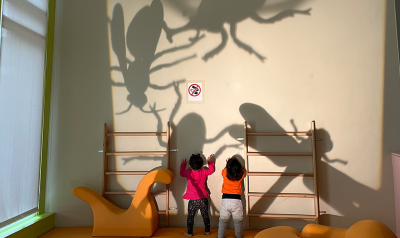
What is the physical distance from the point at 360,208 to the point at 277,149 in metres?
1.07

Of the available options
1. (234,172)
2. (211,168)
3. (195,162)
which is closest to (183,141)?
(195,162)

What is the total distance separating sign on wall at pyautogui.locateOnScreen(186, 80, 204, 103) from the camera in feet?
10.1

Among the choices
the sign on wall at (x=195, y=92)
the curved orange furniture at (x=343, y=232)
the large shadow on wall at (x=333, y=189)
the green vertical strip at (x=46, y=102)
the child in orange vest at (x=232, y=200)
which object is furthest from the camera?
the sign on wall at (x=195, y=92)

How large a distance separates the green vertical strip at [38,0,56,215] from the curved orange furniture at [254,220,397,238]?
2.50m

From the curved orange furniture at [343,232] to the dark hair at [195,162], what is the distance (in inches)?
47.0

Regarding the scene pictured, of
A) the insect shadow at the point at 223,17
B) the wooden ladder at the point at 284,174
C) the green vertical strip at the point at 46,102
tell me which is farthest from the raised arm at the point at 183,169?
the green vertical strip at the point at 46,102

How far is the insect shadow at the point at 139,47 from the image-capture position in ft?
10.3

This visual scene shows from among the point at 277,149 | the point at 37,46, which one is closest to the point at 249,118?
the point at 277,149

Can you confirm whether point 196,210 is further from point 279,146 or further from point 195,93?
point 195,93

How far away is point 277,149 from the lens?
297cm

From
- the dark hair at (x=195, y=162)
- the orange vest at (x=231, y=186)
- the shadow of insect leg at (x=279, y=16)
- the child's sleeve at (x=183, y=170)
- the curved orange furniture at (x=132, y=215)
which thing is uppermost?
the shadow of insect leg at (x=279, y=16)

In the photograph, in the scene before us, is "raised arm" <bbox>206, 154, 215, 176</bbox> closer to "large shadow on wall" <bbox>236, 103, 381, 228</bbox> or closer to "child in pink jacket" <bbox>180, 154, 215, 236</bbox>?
"child in pink jacket" <bbox>180, 154, 215, 236</bbox>

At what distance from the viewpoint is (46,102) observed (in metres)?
3.04

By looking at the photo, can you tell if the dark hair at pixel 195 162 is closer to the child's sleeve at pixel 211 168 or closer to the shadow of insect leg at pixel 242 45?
the child's sleeve at pixel 211 168
